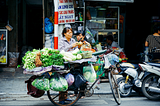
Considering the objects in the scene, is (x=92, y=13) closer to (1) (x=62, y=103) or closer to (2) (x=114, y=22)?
(2) (x=114, y=22)

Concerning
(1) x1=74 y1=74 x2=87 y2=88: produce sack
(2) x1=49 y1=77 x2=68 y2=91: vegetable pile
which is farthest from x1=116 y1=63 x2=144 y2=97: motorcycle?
(2) x1=49 y1=77 x2=68 y2=91: vegetable pile

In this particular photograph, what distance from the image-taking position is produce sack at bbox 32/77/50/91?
4961mm

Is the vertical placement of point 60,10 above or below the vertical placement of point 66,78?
above

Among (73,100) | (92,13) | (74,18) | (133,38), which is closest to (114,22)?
(92,13)

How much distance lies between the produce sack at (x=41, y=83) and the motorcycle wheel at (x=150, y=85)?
10.2 ft

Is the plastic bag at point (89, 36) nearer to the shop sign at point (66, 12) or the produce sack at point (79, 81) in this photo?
the shop sign at point (66, 12)

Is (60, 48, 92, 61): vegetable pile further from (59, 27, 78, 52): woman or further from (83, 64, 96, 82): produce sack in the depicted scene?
(59, 27, 78, 52): woman

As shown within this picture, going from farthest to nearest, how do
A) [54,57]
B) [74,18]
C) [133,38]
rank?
[133,38], [74,18], [54,57]

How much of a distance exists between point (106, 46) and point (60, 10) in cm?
268

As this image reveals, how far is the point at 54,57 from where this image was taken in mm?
5098

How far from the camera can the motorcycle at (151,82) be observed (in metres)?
6.41

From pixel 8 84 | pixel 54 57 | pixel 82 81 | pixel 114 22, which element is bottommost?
pixel 8 84

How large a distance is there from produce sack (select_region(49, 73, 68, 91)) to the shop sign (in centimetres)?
407

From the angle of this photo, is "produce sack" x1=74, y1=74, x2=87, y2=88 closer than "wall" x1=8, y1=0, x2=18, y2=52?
Yes
